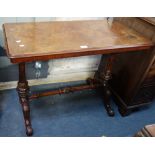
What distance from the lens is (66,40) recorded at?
49.6 inches

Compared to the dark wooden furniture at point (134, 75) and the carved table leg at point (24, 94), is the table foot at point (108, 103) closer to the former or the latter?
the dark wooden furniture at point (134, 75)

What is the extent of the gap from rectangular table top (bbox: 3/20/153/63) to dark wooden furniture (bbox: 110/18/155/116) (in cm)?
7

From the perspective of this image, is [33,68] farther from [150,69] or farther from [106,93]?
[150,69]

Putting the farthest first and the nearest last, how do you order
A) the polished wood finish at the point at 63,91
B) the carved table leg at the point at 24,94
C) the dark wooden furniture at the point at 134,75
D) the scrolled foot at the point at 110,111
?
the scrolled foot at the point at 110,111 → the polished wood finish at the point at 63,91 → the dark wooden furniture at the point at 134,75 → the carved table leg at the point at 24,94

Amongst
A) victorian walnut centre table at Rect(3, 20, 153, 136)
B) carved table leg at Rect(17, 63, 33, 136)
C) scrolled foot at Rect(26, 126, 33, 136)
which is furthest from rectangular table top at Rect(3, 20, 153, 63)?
scrolled foot at Rect(26, 126, 33, 136)

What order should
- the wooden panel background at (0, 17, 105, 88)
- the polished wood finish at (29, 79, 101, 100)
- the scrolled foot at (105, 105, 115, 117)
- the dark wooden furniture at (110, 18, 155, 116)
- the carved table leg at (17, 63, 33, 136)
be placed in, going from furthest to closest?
the wooden panel background at (0, 17, 105, 88)
the scrolled foot at (105, 105, 115, 117)
the polished wood finish at (29, 79, 101, 100)
the dark wooden furniture at (110, 18, 155, 116)
the carved table leg at (17, 63, 33, 136)

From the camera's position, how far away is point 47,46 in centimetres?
116

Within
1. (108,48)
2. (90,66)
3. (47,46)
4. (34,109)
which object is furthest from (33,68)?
(108,48)

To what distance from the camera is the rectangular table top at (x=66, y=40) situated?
1.11m

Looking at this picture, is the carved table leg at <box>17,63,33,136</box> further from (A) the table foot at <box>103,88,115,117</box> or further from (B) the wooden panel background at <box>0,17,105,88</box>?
(A) the table foot at <box>103,88,115,117</box>

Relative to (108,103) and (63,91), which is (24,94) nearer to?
(63,91)

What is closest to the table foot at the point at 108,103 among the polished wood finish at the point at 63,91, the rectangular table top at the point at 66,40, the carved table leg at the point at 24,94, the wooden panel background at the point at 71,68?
the polished wood finish at the point at 63,91

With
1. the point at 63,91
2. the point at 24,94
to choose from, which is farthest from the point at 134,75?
the point at 24,94

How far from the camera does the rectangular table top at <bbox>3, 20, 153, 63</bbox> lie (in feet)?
3.64
